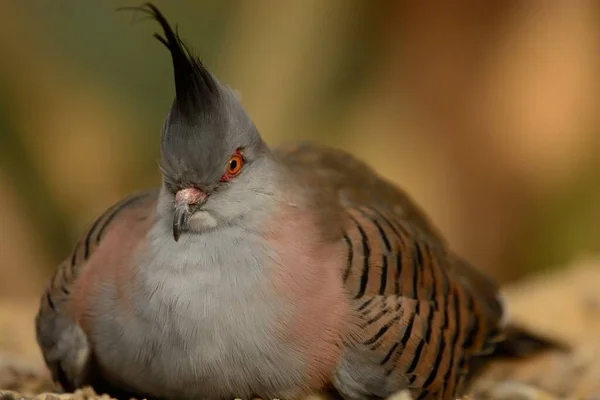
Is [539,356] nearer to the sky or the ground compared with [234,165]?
nearer to the sky

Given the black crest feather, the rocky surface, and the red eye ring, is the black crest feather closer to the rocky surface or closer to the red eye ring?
the red eye ring

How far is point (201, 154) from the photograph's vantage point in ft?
9.23

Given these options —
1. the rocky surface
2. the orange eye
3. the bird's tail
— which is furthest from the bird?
the bird's tail

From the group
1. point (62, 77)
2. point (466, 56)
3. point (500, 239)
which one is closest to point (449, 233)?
point (500, 239)

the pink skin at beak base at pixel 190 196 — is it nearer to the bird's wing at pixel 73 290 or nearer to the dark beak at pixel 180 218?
the dark beak at pixel 180 218

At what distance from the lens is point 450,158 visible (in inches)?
263

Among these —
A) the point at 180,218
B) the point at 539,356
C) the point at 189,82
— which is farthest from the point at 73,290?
the point at 539,356

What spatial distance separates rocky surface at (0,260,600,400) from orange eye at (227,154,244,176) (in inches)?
30.5

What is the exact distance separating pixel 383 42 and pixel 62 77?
230cm

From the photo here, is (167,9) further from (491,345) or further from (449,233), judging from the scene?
(491,345)

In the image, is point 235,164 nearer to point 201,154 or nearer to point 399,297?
point 201,154

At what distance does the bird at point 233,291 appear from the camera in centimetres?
279

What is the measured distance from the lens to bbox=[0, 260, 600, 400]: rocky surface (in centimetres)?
340

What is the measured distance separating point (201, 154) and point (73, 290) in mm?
695
